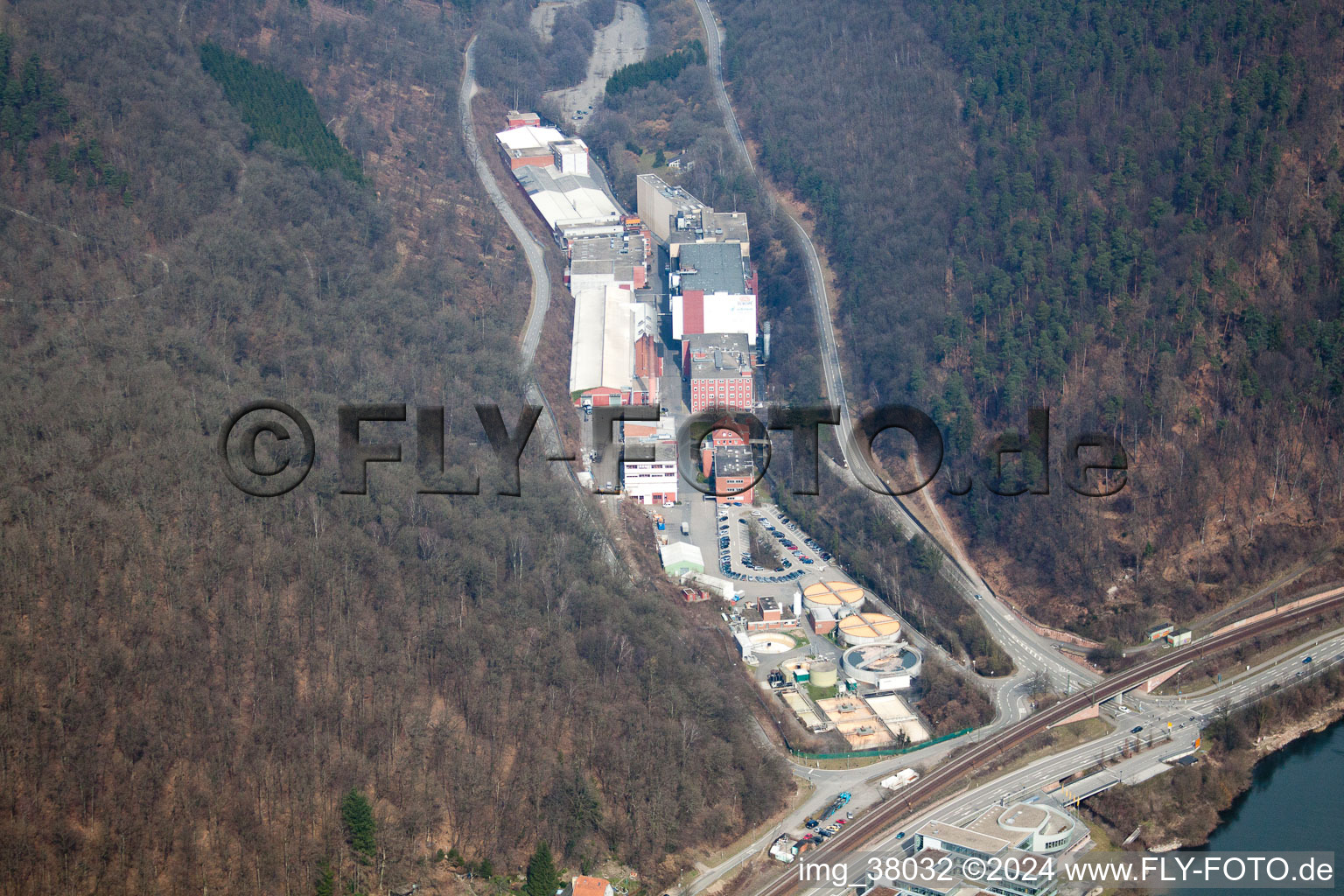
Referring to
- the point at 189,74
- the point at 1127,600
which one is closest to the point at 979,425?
the point at 1127,600

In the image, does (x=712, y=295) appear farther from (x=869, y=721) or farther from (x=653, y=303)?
(x=869, y=721)

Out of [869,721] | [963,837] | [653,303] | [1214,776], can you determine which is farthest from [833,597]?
[653,303]

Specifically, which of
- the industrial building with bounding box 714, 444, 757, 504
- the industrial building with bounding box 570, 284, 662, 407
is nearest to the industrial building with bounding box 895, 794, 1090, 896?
the industrial building with bounding box 714, 444, 757, 504

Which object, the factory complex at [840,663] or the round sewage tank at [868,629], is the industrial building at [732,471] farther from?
the round sewage tank at [868,629]

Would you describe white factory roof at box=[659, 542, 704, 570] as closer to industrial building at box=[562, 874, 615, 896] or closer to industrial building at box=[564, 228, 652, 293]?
industrial building at box=[562, 874, 615, 896]

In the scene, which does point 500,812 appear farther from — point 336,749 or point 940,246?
point 940,246

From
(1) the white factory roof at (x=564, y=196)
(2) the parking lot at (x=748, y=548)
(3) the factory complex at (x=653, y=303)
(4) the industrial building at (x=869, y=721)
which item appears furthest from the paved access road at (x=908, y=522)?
(1) the white factory roof at (x=564, y=196)
